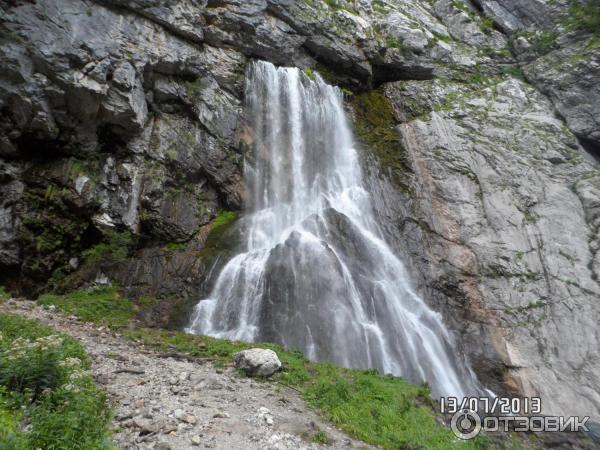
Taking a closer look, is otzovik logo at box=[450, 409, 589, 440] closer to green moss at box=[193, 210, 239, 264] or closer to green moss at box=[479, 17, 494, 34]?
green moss at box=[193, 210, 239, 264]

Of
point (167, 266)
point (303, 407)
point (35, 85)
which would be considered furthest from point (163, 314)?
point (35, 85)

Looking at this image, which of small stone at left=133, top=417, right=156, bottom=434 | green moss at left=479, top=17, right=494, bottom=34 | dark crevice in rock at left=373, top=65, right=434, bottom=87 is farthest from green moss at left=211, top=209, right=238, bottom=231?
green moss at left=479, top=17, right=494, bottom=34

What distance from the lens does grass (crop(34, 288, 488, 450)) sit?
680cm

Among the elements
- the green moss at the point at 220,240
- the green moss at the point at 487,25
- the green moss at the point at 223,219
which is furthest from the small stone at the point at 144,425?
the green moss at the point at 487,25

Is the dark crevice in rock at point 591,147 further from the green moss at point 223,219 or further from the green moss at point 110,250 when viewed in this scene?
the green moss at point 110,250

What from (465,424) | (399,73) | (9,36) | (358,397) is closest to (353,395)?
(358,397)

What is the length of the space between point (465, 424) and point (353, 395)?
3.06m

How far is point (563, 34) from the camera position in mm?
25406

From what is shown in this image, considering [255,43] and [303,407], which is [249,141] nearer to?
[255,43]

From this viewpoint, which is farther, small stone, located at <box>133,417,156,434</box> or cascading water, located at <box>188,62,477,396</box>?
cascading water, located at <box>188,62,477,396</box>

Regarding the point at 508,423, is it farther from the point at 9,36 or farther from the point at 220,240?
the point at 9,36

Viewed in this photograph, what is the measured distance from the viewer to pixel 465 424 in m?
8.96

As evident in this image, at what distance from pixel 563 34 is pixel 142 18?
83.0 feet

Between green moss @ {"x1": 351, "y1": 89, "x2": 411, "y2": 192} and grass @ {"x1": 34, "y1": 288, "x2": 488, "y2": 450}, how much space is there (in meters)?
12.7
